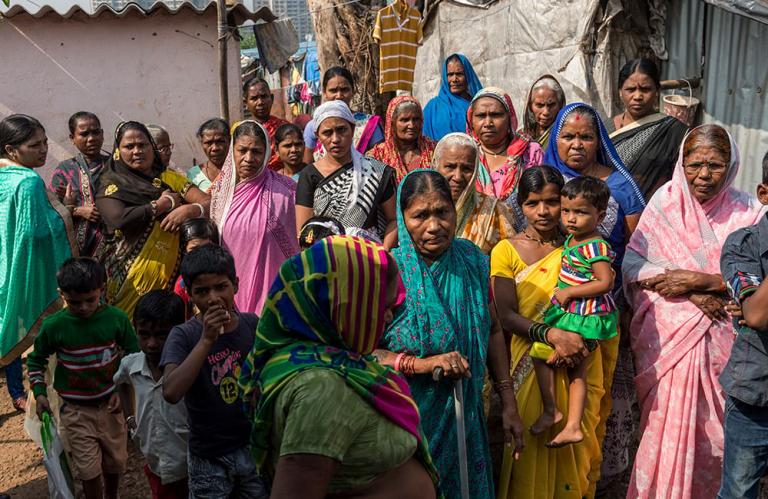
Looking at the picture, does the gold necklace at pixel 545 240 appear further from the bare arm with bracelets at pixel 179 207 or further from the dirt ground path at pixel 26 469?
the dirt ground path at pixel 26 469

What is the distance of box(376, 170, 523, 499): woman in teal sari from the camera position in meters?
2.49

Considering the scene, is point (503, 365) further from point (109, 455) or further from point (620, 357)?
point (109, 455)

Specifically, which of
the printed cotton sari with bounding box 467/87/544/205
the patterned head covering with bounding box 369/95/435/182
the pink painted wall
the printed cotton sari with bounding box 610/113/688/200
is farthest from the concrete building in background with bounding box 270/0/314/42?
the printed cotton sari with bounding box 610/113/688/200

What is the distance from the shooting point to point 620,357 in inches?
137

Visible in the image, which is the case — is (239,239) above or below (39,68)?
below

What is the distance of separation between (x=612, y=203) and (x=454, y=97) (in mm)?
2484

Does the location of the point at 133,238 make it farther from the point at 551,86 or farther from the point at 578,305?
the point at 551,86

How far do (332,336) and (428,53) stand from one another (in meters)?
9.53

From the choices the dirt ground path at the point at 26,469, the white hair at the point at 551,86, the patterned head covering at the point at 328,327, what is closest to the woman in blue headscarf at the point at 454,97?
the white hair at the point at 551,86

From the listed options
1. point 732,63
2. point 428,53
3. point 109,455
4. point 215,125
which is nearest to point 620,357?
point 109,455

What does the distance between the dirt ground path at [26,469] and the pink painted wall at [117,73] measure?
427 centimetres

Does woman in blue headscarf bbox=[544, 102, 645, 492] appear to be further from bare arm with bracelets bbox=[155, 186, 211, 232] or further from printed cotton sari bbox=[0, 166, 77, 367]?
printed cotton sari bbox=[0, 166, 77, 367]

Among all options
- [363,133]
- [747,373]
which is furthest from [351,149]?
[747,373]

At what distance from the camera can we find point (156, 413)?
9.41ft
